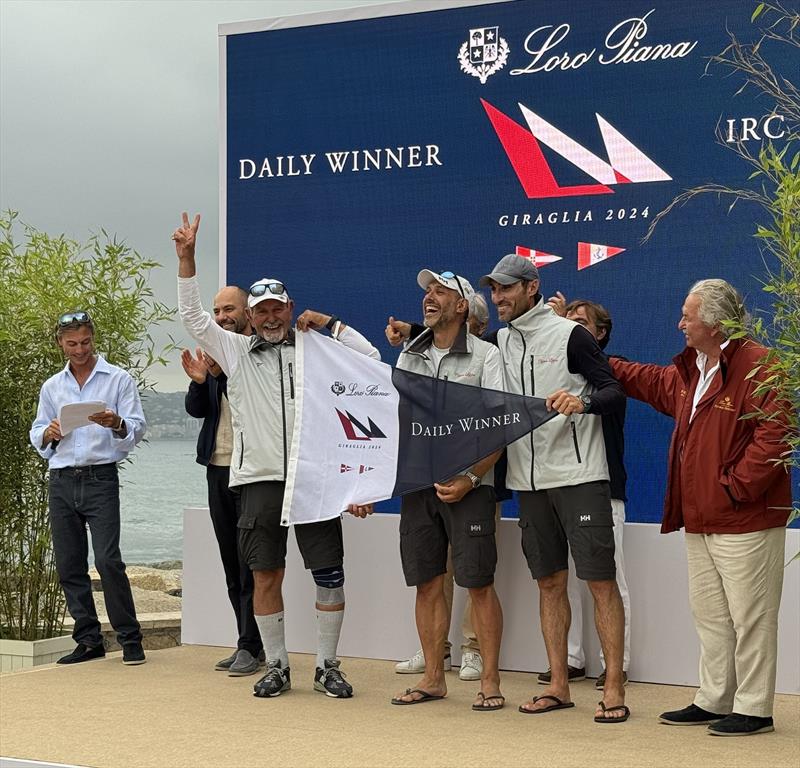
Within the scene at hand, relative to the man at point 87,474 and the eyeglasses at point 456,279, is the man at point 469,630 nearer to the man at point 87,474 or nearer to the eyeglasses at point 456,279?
the eyeglasses at point 456,279

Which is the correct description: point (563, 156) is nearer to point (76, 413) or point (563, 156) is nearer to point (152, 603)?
point (76, 413)

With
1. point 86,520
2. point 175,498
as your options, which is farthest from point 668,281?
point 175,498

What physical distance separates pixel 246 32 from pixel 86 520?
9.33 feet

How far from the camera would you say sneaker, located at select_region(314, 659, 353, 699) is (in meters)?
5.55

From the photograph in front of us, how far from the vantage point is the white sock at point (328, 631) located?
555 cm

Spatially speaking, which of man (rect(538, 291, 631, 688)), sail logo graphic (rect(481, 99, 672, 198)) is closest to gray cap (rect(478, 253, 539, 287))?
man (rect(538, 291, 631, 688))

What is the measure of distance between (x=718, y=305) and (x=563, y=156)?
2.00m

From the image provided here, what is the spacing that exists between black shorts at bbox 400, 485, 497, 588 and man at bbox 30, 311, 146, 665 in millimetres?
1788

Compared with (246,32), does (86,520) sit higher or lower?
lower

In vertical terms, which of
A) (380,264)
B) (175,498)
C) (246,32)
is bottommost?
(175,498)

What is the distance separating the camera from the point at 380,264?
701 centimetres

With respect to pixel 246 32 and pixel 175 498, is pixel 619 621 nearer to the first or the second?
pixel 246 32

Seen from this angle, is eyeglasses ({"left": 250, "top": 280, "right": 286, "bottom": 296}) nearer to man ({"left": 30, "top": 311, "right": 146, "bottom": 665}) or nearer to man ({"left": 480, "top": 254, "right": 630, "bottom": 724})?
man ({"left": 480, "top": 254, "right": 630, "bottom": 724})

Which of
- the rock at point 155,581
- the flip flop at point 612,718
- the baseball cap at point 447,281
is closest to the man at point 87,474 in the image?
the baseball cap at point 447,281
